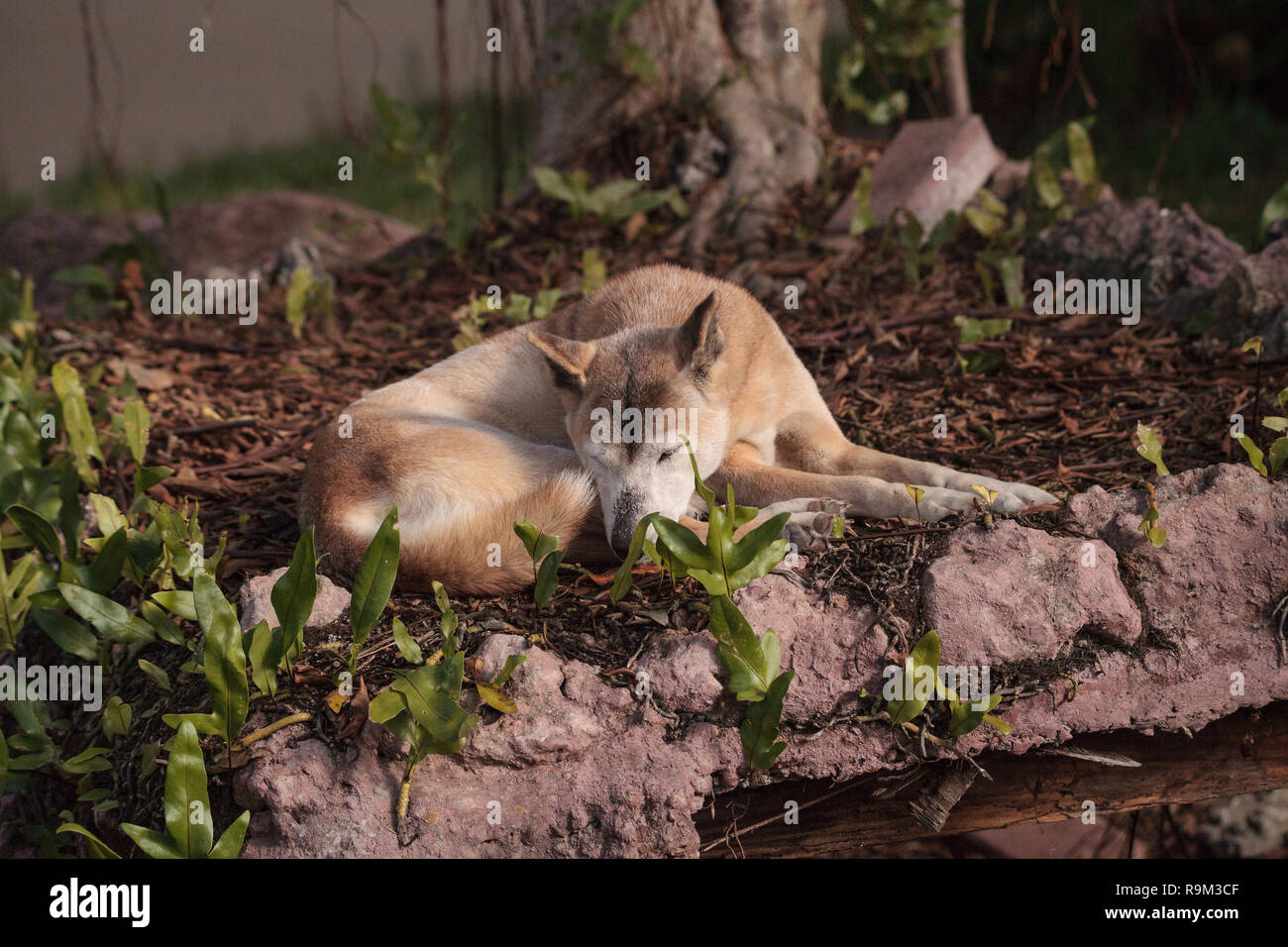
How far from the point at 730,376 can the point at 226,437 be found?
243 centimetres

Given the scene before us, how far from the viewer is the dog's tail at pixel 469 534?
10.5 ft

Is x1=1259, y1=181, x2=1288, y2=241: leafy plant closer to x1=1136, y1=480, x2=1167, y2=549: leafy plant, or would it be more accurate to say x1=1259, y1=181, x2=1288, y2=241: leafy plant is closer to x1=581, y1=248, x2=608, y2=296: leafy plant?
x1=1136, y1=480, x2=1167, y2=549: leafy plant

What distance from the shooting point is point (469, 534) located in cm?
324

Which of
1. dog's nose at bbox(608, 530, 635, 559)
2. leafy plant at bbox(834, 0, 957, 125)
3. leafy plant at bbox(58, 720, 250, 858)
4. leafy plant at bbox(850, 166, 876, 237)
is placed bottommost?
leafy plant at bbox(58, 720, 250, 858)

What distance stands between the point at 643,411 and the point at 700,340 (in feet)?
1.02

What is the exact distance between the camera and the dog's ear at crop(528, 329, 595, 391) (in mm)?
3646

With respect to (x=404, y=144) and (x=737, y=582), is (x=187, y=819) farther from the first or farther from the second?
(x=404, y=144)

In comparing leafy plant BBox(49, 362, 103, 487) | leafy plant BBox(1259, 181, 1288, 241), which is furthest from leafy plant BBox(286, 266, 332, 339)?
leafy plant BBox(1259, 181, 1288, 241)

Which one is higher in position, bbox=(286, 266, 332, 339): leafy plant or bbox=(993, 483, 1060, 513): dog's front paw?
bbox=(286, 266, 332, 339): leafy plant

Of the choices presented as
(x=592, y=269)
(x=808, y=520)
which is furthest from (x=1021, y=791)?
(x=592, y=269)

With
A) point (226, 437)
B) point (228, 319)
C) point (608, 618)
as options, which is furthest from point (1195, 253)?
point (228, 319)

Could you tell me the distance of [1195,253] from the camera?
5266 mm

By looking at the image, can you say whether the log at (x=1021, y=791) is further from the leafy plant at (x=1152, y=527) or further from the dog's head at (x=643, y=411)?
the dog's head at (x=643, y=411)

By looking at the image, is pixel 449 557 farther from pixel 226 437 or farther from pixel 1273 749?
pixel 1273 749
